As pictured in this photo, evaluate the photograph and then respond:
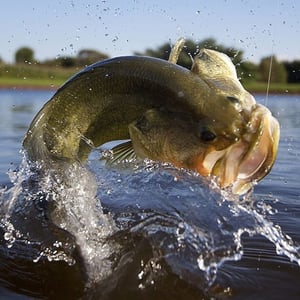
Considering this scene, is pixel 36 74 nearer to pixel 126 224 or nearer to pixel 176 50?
pixel 126 224

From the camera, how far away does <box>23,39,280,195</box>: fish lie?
280 centimetres

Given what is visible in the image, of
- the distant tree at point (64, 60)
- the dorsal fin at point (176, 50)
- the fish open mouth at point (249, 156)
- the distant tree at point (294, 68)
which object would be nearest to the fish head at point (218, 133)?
the fish open mouth at point (249, 156)

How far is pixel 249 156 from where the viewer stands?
110 inches

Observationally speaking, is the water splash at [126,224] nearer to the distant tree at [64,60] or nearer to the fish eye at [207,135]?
the fish eye at [207,135]

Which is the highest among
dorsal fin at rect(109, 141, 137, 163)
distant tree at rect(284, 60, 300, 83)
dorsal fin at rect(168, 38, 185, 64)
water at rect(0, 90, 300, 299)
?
dorsal fin at rect(168, 38, 185, 64)

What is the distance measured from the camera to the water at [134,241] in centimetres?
324

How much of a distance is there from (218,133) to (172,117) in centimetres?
Result: 28

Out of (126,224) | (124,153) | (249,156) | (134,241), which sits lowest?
(126,224)

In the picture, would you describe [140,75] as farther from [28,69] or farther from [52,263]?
[28,69]

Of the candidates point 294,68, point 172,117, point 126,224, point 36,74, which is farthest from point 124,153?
point 294,68

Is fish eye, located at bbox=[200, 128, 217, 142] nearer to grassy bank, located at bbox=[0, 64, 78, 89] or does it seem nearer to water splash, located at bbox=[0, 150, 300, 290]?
water splash, located at bbox=[0, 150, 300, 290]

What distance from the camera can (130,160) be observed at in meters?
3.22

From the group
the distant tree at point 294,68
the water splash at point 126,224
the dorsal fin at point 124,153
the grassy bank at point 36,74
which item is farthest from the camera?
the distant tree at point 294,68

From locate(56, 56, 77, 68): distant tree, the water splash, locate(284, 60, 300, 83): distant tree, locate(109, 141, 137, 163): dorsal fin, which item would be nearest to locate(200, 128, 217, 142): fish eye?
the water splash
